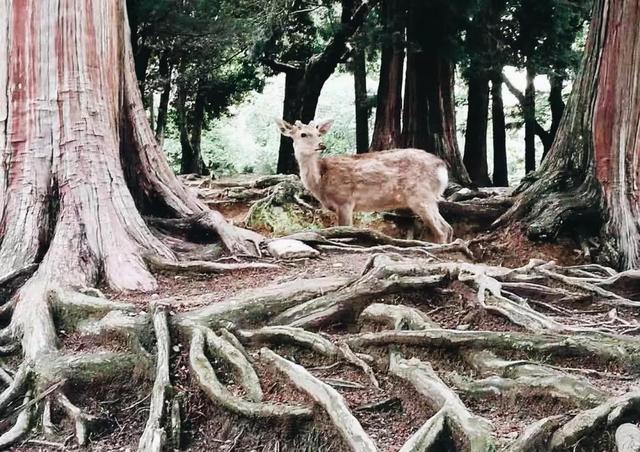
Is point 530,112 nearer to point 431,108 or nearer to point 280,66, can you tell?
point 431,108

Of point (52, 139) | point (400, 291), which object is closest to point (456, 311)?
point (400, 291)

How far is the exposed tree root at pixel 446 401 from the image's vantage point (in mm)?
3119

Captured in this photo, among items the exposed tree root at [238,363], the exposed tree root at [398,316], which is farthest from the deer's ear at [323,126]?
the exposed tree root at [238,363]

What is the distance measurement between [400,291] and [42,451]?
232 centimetres

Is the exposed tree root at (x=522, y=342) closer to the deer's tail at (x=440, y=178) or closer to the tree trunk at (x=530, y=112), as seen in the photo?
the deer's tail at (x=440, y=178)

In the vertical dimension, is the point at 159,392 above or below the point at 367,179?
below

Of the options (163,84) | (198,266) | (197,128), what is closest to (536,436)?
(198,266)

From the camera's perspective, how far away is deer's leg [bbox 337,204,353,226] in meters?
9.83

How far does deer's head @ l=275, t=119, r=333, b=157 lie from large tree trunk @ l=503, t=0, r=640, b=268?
9.18ft

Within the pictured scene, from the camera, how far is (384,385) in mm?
3979

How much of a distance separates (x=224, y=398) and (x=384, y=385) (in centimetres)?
83

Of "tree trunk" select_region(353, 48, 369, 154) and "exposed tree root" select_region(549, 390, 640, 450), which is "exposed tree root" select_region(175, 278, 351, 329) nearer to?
"exposed tree root" select_region(549, 390, 640, 450)

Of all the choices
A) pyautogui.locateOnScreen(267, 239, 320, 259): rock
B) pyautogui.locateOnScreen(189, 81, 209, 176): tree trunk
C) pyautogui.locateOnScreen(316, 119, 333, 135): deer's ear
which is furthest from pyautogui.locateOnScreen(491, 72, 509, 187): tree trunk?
pyautogui.locateOnScreen(267, 239, 320, 259): rock

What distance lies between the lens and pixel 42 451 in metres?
3.74
